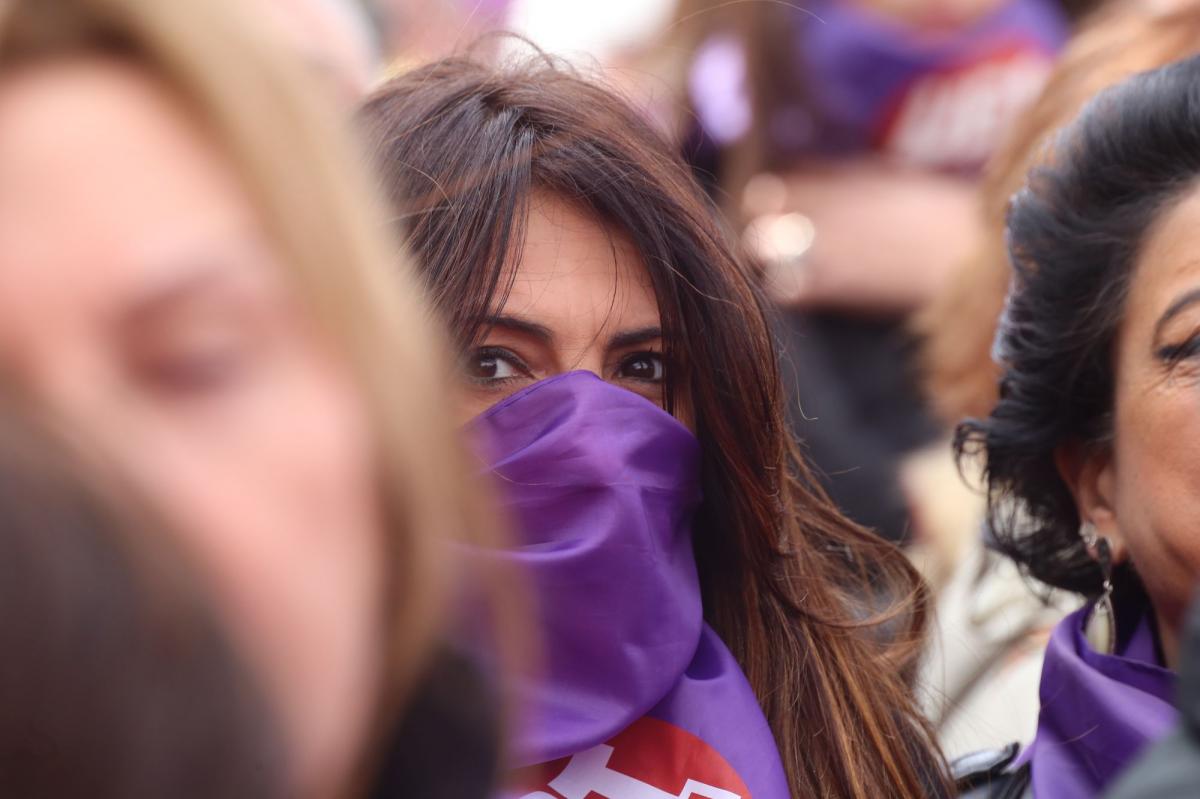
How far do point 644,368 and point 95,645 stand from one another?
3.83ft

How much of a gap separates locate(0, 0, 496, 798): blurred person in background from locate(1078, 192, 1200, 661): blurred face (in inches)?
44.1

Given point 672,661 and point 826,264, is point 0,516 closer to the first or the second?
point 672,661

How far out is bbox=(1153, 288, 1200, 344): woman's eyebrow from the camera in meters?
1.73

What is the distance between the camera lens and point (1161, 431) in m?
1.72

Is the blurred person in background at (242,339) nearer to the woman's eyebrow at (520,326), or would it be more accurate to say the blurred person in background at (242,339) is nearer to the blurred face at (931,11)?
the woman's eyebrow at (520,326)

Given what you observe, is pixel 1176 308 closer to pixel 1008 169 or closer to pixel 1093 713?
pixel 1093 713

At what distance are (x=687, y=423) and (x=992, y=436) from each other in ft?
1.66

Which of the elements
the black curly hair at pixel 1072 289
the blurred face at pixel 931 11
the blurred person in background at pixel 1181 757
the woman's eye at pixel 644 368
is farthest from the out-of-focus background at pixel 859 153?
→ the blurred person in background at pixel 1181 757

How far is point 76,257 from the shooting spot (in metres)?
0.75

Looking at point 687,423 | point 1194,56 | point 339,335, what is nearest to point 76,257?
point 339,335

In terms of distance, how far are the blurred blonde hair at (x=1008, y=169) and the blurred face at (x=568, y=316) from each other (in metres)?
1.00

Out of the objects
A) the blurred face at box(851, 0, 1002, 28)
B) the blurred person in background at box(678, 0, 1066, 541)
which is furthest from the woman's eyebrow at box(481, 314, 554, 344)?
the blurred face at box(851, 0, 1002, 28)

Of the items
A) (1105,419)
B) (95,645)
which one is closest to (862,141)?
(1105,419)

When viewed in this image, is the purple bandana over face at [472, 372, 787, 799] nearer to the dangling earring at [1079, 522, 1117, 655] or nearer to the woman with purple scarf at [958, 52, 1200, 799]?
the woman with purple scarf at [958, 52, 1200, 799]
